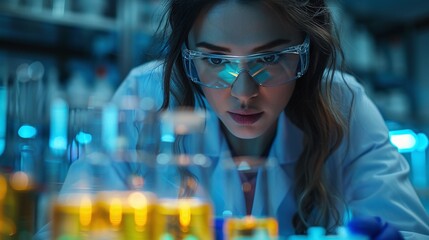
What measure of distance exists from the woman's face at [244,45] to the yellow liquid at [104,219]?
1.67 ft

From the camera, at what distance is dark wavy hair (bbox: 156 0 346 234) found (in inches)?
49.6

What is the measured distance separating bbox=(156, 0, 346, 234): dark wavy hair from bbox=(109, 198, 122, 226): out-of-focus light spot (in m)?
0.66

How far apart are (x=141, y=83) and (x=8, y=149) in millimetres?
779

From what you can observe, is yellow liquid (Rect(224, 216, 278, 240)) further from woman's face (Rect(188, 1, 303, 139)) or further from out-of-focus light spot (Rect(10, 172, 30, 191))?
woman's face (Rect(188, 1, 303, 139))

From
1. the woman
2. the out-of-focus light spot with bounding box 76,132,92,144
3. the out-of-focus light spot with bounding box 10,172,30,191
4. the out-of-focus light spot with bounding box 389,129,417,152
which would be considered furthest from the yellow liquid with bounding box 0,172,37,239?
the out-of-focus light spot with bounding box 389,129,417,152

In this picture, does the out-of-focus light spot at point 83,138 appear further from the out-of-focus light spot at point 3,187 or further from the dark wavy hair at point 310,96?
the dark wavy hair at point 310,96

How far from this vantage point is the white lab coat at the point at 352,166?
4.17 feet

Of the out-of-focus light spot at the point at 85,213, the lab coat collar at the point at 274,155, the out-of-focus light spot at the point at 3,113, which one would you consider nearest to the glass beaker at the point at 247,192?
the lab coat collar at the point at 274,155

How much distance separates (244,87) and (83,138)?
44cm

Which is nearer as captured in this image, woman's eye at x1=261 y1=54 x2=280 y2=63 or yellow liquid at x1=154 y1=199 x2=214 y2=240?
yellow liquid at x1=154 y1=199 x2=214 y2=240

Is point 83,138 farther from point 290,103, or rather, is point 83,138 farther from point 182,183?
point 290,103

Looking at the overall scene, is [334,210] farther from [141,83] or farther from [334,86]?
[141,83]

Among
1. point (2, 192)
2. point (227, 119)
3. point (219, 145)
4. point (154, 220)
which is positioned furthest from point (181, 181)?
point (219, 145)

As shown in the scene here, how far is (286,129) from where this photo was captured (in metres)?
1.53
